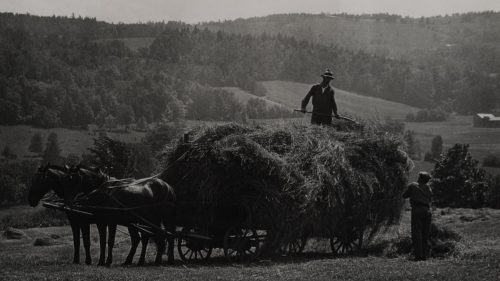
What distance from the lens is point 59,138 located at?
385 feet

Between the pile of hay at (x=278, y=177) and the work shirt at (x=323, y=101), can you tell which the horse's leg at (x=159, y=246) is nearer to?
the pile of hay at (x=278, y=177)

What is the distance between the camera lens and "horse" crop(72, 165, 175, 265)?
13.8 metres

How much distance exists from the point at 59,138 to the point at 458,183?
78212 mm

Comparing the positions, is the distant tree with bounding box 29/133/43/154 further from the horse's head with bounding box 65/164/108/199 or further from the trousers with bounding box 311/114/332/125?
the horse's head with bounding box 65/164/108/199

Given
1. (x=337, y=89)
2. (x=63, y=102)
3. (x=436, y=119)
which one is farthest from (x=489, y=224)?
(x=337, y=89)

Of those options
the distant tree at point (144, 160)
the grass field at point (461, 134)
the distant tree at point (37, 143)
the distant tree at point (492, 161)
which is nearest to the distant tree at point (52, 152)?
the distant tree at point (37, 143)

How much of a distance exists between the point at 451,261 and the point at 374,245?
3.88 meters

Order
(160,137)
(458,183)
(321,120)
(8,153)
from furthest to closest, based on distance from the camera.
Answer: (8,153)
(160,137)
(458,183)
(321,120)

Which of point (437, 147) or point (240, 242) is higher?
point (240, 242)

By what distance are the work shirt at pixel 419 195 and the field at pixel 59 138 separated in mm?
99764

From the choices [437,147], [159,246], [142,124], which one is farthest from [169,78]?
[159,246]

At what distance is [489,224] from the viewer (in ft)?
89.5

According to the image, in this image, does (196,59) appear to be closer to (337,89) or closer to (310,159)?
(337,89)

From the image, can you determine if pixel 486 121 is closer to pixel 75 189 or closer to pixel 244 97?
pixel 244 97
